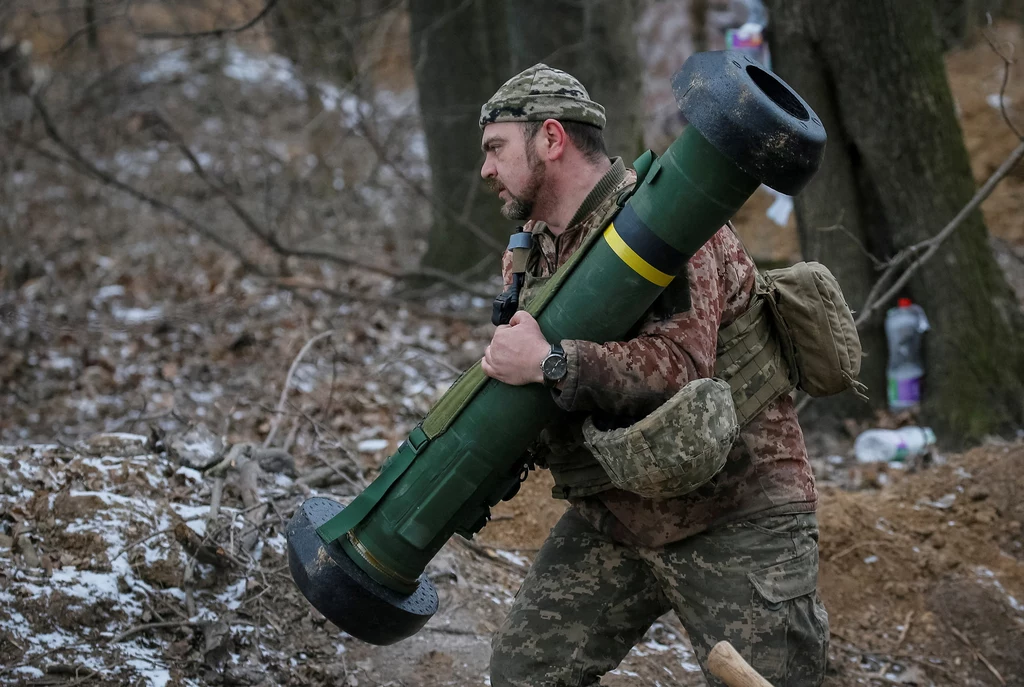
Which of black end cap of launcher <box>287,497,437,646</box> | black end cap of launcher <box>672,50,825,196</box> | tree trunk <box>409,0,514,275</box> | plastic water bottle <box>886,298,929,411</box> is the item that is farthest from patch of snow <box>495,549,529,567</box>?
tree trunk <box>409,0,514,275</box>

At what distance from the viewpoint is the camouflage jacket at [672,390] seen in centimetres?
231

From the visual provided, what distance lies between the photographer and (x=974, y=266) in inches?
235

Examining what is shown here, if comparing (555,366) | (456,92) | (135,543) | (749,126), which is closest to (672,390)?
(555,366)

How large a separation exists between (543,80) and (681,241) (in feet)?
2.10

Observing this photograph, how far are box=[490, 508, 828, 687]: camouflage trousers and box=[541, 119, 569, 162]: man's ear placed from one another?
1.05 meters

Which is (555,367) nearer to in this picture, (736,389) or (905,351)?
(736,389)

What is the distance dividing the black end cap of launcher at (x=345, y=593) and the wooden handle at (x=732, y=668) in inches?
32.3

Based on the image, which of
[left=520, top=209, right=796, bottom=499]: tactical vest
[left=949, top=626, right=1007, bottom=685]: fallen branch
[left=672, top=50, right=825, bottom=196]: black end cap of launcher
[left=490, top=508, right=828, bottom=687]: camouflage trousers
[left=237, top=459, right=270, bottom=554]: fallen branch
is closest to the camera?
[left=672, top=50, right=825, bottom=196]: black end cap of launcher

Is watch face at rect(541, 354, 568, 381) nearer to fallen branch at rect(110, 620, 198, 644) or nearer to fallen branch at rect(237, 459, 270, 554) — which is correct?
fallen branch at rect(110, 620, 198, 644)

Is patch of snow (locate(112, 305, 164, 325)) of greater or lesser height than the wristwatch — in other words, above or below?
below

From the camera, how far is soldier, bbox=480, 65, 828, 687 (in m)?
2.42

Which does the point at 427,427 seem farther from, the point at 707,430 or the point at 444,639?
the point at 444,639

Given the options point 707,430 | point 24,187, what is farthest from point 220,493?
point 24,187

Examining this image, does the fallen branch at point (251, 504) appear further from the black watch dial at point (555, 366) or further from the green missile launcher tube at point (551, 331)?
the black watch dial at point (555, 366)
